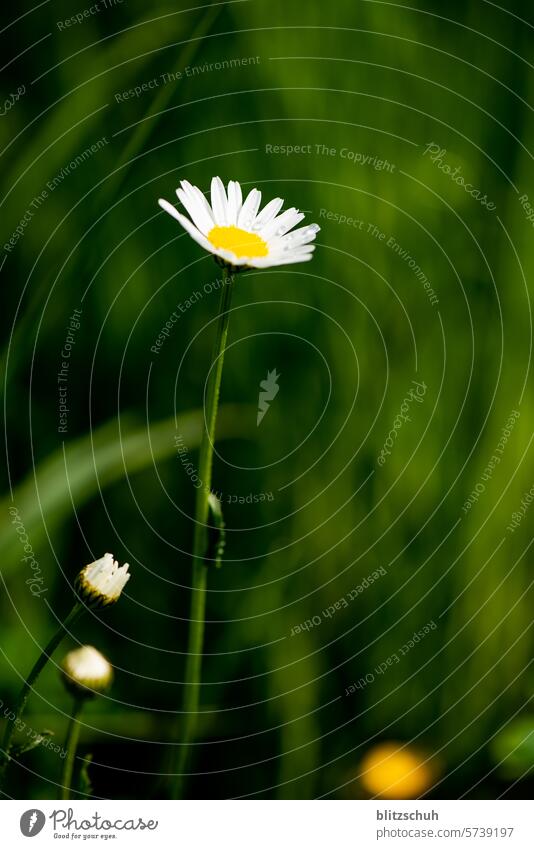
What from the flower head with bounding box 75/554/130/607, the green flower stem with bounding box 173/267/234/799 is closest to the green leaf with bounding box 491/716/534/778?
the green flower stem with bounding box 173/267/234/799

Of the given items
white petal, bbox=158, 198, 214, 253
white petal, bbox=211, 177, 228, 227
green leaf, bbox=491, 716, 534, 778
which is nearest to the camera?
white petal, bbox=158, 198, 214, 253

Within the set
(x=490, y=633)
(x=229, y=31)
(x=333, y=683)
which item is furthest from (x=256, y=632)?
(x=229, y=31)

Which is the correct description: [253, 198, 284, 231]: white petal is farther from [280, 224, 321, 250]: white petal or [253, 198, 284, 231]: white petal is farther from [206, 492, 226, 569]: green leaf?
[206, 492, 226, 569]: green leaf

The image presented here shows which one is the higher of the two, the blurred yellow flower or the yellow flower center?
the yellow flower center

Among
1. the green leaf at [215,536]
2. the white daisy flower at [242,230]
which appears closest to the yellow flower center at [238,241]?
the white daisy flower at [242,230]

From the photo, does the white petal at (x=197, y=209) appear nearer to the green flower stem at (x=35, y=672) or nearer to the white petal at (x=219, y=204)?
the white petal at (x=219, y=204)

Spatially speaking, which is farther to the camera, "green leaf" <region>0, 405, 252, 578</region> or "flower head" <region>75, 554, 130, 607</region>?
"green leaf" <region>0, 405, 252, 578</region>

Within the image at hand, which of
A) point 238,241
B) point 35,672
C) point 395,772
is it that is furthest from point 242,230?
point 395,772

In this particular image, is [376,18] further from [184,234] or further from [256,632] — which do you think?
[256,632]

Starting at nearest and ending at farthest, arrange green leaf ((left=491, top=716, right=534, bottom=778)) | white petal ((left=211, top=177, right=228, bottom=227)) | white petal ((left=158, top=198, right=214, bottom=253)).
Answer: white petal ((left=158, top=198, right=214, bottom=253)) → white petal ((left=211, top=177, right=228, bottom=227)) → green leaf ((left=491, top=716, right=534, bottom=778))
